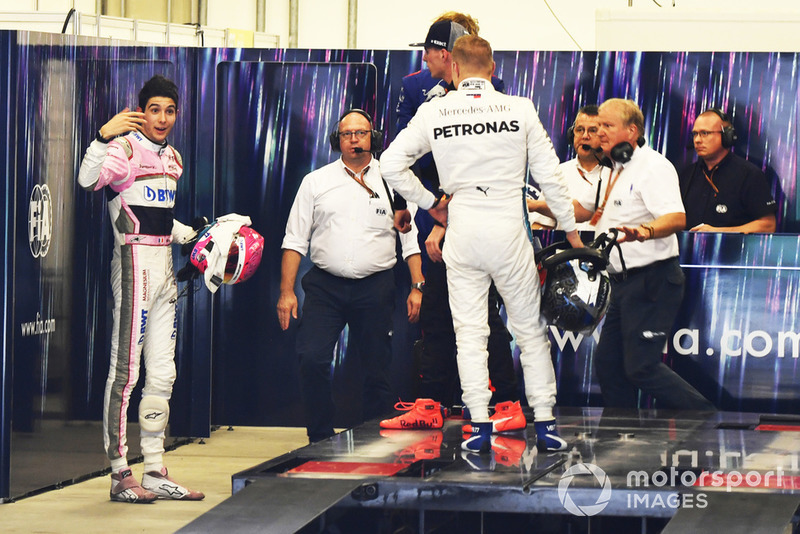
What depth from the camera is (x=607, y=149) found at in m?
5.16

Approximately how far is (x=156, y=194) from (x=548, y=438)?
1.96m

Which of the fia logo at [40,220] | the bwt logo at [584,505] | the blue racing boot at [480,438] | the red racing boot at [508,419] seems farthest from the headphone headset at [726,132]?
the fia logo at [40,220]

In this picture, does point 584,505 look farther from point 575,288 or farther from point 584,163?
point 584,163

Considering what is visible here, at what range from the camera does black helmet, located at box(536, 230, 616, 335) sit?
4.34 meters

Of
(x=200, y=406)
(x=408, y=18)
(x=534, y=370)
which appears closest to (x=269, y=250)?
(x=200, y=406)

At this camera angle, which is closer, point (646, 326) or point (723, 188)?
point (646, 326)

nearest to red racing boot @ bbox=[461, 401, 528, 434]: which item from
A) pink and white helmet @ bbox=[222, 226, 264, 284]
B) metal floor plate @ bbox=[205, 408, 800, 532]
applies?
metal floor plate @ bbox=[205, 408, 800, 532]

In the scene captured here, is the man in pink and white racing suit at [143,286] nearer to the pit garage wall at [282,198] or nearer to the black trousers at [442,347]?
the pit garage wall at [282,198]

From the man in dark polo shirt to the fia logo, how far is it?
3182mm

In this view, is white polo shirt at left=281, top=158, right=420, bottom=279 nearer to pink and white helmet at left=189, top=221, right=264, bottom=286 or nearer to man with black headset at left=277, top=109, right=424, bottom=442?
man with black headset at left=277, top=109, right=424, bottom=442

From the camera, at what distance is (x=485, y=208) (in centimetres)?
426

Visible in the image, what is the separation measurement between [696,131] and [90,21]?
4053 millimetres

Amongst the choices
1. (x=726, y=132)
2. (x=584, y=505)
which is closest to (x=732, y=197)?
(x=726, y=132)

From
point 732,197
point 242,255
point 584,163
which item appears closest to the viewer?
point 242,255
